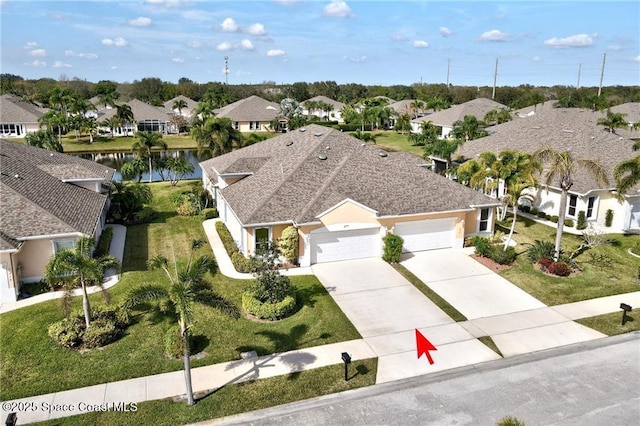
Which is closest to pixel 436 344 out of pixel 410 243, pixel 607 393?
pixel 607 393

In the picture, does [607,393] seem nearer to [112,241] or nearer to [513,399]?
[513,399]

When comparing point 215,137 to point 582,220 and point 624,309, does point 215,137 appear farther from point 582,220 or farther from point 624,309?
point 624,309

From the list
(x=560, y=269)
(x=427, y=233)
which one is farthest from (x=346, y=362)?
(x=560, y=269)

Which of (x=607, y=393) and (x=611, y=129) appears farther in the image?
(x=611, y=129)

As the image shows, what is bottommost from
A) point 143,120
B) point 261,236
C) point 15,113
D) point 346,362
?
point 346,362

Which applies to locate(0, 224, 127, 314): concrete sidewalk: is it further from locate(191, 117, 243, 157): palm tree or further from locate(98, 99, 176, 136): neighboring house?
locate(98, 99, 176, 136): neighboring house

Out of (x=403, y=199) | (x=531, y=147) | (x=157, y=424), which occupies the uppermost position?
(x=531, y=147)

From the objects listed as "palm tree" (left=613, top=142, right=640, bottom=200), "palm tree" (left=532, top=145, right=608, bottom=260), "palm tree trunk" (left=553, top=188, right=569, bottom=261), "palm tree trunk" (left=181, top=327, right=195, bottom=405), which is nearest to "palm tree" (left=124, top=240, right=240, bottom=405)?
"palm tree trunk" (left=181, top=327, right=195, bottom=405)

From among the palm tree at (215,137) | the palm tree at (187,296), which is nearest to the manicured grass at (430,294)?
the palm tree at (187,296)
